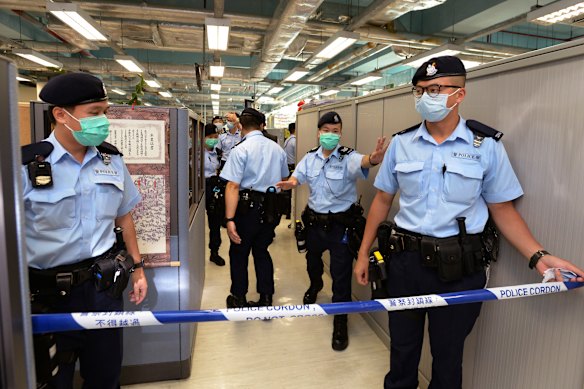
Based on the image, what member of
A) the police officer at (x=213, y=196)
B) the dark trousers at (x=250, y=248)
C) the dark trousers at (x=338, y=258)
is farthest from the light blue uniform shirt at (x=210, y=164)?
the dark trousers at (x=338, y=258)

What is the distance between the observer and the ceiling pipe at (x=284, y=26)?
475cm

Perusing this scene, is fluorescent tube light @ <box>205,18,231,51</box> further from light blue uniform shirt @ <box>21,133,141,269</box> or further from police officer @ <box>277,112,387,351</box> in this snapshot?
light blue uniform shirt @ <box>21,133,141,269</box>

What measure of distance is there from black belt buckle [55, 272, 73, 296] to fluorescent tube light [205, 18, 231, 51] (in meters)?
4.40

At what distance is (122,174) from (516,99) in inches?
64.4

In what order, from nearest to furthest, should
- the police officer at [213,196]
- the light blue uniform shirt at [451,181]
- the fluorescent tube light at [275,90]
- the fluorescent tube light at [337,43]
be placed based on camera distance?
1. the light blue uniform shirt at [451,181]
2. the police officer at [213,196]
3. the fluorescent tube light at [337,43]
4. the fluorescent tube light at [275,90]

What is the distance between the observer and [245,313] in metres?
1.14

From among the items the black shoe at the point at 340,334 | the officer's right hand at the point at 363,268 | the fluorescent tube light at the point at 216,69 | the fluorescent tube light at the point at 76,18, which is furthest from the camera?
the fluorescent tube light at the point at 216,69

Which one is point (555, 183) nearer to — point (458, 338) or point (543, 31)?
point (458, 338)

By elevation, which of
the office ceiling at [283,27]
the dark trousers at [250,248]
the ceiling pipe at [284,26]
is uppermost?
the office ceiling at [283,27]

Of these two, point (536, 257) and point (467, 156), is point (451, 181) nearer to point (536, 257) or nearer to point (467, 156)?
point (467, 156)

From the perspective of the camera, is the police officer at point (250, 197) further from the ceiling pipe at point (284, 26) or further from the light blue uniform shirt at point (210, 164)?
the ceiling pipe at point (284, 26)

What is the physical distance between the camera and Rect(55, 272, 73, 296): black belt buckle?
1.30m

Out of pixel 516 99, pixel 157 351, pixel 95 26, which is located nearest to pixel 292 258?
pixel 157 351

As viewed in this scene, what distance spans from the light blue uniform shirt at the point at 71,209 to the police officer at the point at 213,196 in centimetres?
209
